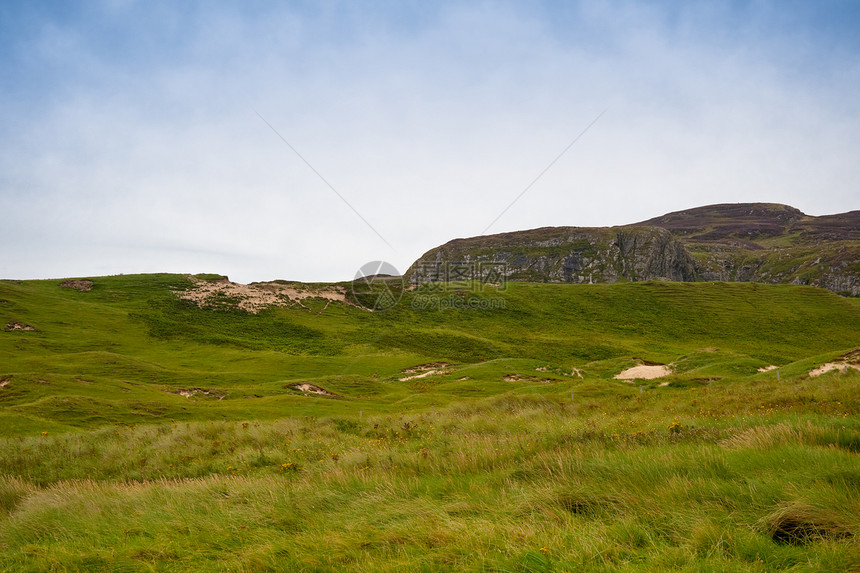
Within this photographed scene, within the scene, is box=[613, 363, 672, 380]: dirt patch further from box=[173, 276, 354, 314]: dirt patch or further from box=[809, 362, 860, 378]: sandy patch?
box=[173, 276, 354, 314]: dirt patch

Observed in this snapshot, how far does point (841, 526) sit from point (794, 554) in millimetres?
827

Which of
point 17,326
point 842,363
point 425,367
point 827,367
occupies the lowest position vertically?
point 425,367

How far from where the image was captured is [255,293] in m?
71.4

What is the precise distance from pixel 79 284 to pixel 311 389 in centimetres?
5429

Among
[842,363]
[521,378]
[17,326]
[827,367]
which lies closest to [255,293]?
[17,326]

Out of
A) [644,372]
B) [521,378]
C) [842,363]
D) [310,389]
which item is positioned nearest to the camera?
[842,363]

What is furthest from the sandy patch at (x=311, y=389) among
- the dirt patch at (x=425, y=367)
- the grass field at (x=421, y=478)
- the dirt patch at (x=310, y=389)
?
the dirt patch at (x=425, y=367)

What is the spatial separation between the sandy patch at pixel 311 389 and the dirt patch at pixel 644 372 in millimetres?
25397

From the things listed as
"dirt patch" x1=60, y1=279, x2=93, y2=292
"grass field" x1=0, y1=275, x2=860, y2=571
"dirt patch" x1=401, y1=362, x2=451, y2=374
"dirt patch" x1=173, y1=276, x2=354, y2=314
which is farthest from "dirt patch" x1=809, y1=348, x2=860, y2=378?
"dirt patch" x1=60, y1=279, x2=93, y2=292

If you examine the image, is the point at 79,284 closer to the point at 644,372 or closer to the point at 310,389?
the point at 310,389

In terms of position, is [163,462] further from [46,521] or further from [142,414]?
[142,414]

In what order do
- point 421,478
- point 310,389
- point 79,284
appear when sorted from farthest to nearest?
point 79,284 → point 310,389 → point 421,478

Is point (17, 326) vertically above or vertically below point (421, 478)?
above

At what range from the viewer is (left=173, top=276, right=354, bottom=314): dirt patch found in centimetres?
6675
